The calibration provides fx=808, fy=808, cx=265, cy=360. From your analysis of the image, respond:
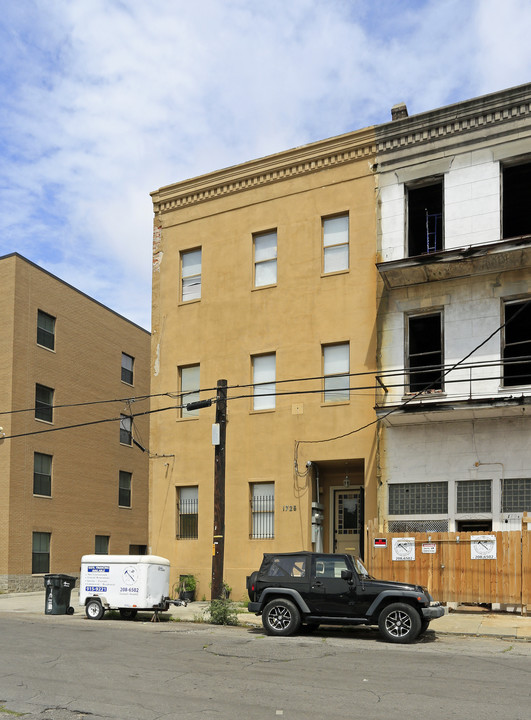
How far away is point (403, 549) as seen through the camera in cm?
2122

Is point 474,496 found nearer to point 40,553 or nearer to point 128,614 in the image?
point 128,614

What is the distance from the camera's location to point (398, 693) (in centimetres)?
1035

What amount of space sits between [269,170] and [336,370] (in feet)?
23.4

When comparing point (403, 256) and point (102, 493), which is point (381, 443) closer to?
point (403, 256)

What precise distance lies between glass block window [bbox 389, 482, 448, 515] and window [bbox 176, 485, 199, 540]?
6.90m

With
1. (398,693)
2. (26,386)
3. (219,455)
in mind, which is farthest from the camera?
(26,386)

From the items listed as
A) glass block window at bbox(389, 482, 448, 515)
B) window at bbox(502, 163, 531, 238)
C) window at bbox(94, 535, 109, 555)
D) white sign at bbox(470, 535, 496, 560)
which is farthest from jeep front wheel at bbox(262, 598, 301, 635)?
window at bbox(94, 535, 109, 555)

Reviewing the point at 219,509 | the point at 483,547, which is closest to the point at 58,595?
the point at 219,509

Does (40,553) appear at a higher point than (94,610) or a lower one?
lower

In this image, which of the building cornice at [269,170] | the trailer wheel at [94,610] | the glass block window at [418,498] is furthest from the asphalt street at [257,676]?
the building cornice at [269,170]

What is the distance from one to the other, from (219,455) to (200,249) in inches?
374

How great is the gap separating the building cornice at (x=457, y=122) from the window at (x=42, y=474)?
20.7 metres

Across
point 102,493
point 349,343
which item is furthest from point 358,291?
point 102,493

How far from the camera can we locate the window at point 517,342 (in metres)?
21.9
